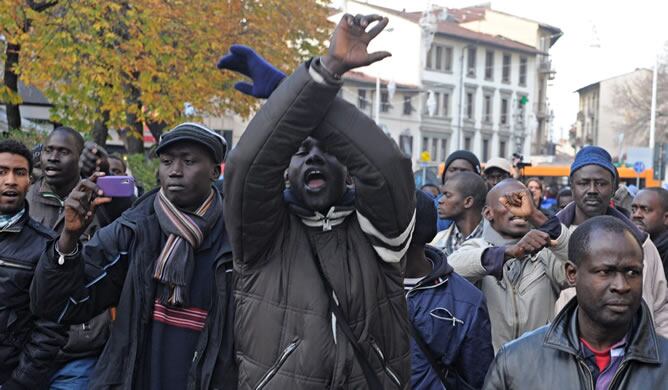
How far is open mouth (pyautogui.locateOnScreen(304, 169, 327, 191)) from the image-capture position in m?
3.61

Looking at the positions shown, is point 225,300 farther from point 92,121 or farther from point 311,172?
point 92,121

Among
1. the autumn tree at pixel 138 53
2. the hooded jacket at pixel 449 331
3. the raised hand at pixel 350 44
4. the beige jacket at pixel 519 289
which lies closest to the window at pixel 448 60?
the autumn tree at pixel 138 53

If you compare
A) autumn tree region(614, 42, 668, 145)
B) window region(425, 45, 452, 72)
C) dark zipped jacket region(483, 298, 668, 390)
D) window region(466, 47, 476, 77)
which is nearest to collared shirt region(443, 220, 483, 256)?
dark zipped jacket region(483, 298, 668, 390)

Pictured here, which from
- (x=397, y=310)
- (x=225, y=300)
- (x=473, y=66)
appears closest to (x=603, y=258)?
(x=397, y=310)

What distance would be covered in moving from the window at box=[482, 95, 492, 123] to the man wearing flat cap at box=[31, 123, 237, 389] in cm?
7131

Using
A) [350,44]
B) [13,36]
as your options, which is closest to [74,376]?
[350,44]

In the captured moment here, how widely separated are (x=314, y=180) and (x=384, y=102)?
60.5 metres

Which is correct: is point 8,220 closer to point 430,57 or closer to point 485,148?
point 430,57

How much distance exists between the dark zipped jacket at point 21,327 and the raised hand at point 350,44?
2195mm

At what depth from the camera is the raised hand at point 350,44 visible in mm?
3283

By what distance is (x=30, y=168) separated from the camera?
5320mm

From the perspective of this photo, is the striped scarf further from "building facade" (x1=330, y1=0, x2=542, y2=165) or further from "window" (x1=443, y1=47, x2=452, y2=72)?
"window" (x1=443, y1=47, x2=452, y2=72)

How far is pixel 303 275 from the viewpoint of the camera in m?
3.58

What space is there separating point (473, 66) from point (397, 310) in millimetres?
71915
